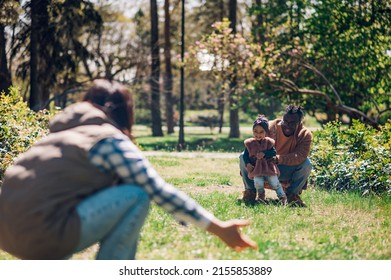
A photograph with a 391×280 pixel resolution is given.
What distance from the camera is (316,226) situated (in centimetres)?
598

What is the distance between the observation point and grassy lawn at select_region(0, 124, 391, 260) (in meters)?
4.73

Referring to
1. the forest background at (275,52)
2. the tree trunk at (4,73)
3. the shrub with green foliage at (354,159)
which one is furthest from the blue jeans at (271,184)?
the tree trunk at (4,73)

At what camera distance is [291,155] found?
7527 mm

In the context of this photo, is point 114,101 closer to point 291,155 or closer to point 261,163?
point 261,163

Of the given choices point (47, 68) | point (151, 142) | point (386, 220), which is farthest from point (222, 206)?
point (151, 142)

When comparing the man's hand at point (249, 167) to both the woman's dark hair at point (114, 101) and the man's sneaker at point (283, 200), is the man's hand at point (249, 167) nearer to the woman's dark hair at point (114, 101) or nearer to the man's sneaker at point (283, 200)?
the man's sneaker at point (283, 200)

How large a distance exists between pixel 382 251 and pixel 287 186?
2.87 m

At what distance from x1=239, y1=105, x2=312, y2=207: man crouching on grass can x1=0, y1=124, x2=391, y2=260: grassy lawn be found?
28 cm

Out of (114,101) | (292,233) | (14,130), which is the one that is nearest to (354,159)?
(292,233)

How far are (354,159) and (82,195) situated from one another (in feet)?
21.4

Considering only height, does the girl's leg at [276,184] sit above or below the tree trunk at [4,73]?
below

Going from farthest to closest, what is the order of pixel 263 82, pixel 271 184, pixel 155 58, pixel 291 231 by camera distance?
pixel 155 58
pixel 263 82
pixel 271 184
pixel 291 231

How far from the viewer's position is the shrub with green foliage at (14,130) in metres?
8.70
